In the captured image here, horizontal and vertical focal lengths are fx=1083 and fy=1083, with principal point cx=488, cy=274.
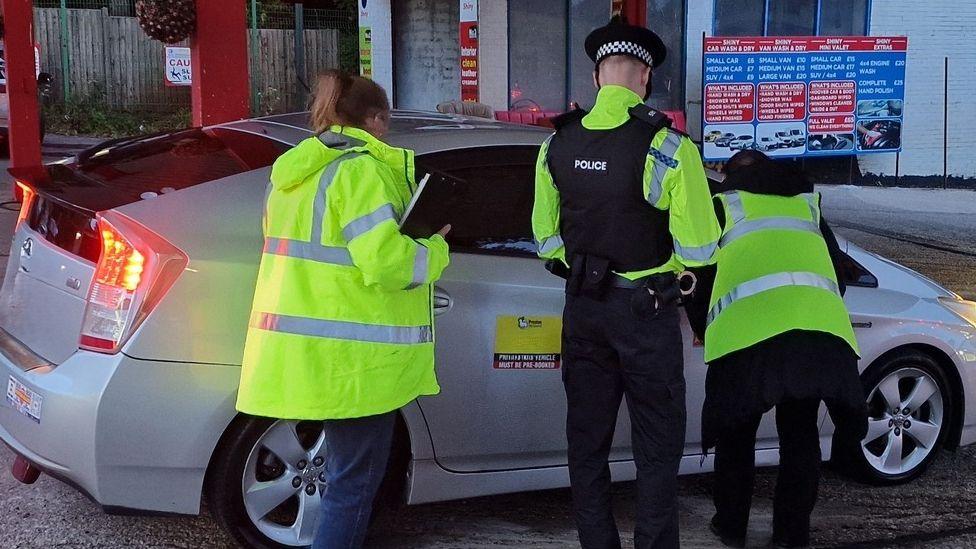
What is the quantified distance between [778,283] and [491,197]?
1119mm

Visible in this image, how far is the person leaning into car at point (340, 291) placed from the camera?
3070mm

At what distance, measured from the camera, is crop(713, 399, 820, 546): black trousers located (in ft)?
13.1

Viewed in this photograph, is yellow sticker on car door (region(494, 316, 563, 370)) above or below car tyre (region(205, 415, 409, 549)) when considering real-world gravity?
above

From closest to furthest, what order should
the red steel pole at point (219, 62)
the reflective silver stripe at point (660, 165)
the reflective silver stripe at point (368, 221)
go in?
the reflective silver stripe at point (368, 221) → the reflective silver stripe at point (660, 165) → the red steel pole at point (219, 62)

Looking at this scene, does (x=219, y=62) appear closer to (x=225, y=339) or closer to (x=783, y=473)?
(x=225, y=339)

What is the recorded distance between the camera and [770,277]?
12.8ft

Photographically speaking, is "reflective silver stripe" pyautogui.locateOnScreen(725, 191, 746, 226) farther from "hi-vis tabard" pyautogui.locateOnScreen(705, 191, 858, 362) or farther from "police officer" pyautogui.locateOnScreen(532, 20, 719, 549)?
"police officer" pyautogui.locateOnScreen(532, 20, 719, 549)

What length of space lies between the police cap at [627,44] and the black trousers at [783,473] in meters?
1.36

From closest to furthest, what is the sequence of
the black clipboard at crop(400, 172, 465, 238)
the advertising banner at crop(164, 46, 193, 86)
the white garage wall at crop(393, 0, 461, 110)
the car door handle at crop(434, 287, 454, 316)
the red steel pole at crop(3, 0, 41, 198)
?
the black clipboard at crop(400, 172, 465, 238) < the car door handle at crop(434, 287, 454, 316) < the red steel pole at crop(3, 0, 41, 198) < the white garage wall at crop(393, 0, 461, 110) < the advertising banner at crop(164, 46, 193, 86)

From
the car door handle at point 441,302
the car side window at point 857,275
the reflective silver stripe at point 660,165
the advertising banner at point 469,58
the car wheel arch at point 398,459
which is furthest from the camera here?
the advertising banner at point 469,58

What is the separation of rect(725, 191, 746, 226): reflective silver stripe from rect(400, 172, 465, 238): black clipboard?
0.99m

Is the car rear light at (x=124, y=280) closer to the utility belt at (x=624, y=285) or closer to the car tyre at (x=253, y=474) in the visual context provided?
the car tyre at (x=253, y=474)

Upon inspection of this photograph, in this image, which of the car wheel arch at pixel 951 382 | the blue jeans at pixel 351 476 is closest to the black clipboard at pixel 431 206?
the blue jeans at pixel 351 476

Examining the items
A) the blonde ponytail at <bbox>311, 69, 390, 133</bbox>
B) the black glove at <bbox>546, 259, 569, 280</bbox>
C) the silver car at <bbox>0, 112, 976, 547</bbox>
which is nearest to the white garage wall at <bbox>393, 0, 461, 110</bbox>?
the silver car at <bbox>0, 112, 976, 547</bbox>
